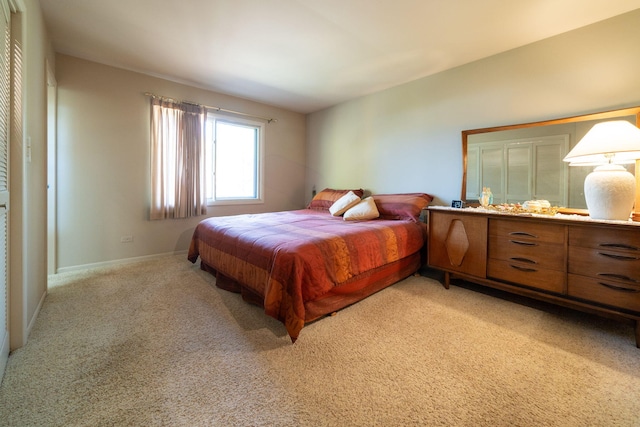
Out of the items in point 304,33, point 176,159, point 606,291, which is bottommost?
point 606,291

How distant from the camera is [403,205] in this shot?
10.5 feet

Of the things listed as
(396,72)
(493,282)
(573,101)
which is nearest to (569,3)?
(573,101)

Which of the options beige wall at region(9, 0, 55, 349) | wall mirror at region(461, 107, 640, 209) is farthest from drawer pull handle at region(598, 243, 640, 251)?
beige wall at region(9, 0, 55, 349)

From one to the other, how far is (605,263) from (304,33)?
3.06m

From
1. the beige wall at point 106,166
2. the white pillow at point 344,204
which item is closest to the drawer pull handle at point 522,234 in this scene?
the white pillow at point 344,204

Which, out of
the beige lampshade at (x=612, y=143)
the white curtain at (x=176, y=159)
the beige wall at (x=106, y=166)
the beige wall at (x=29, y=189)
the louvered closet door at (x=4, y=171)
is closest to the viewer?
the louvered closet door at (x=4, y=171)

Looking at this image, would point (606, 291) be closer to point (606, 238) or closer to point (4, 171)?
point (606, 238)

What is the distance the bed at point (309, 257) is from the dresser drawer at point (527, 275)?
76cm

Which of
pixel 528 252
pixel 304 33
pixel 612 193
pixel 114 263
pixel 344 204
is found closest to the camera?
pixel 612 193

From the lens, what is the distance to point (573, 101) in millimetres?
2402

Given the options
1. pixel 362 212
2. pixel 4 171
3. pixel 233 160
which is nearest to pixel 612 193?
pixel 362 212

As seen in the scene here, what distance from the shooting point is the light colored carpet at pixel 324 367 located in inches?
45.2

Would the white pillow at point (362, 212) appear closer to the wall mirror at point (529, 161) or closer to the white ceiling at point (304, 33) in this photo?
the wall mirror at point (529, 161)

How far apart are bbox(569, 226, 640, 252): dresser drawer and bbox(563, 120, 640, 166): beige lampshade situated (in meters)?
0.55
